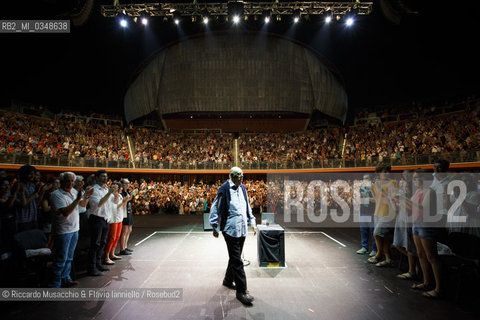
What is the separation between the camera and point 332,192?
1537 centimetres

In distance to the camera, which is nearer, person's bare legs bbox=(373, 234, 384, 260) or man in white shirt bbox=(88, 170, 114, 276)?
man in white shirt bbox=(88, 170, 114, 276)

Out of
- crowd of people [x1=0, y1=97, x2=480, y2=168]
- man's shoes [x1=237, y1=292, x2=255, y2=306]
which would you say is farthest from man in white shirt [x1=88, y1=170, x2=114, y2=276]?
crowd of people [x1=0, y1=97, x2=480, y2=168]

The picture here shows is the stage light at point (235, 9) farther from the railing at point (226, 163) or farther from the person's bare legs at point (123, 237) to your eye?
the person's bare legs at point (123, 237)

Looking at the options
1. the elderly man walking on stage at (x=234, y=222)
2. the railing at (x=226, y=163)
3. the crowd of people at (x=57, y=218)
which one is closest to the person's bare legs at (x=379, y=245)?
the elderly man walking on stage at (x=234, y=222)

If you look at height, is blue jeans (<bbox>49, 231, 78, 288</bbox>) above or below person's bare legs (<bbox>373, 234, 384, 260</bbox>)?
above

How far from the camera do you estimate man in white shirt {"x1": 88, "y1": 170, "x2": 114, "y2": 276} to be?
14.5 ft

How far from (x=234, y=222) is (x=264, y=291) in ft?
4.66

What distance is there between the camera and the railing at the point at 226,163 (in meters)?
12.5

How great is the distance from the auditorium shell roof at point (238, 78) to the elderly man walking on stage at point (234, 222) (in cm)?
2075

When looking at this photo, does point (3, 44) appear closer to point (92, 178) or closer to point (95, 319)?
point (92, 178)

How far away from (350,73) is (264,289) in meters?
23.4

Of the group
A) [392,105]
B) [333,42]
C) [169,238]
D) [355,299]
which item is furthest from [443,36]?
[169,238]

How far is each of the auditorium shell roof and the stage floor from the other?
64.0ft

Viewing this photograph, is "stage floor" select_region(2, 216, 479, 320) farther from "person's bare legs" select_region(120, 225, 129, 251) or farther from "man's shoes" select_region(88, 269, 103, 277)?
"person's bare legs" select_region(120, 225, 129, 251)
